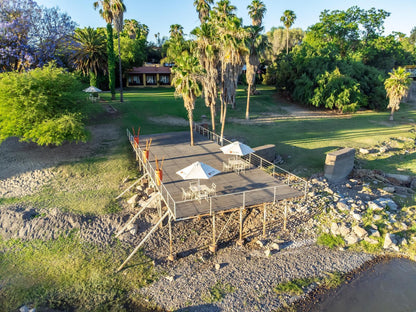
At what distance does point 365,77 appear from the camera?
5669 cm

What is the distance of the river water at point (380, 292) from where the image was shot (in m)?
14.5

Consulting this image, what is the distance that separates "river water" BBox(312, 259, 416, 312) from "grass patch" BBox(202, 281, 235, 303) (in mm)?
4202

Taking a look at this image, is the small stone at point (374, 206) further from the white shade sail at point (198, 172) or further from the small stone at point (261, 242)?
the white shade sail at point (198, 172)

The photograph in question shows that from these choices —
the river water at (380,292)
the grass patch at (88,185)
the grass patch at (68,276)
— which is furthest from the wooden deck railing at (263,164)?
the grass patch at (68,276)

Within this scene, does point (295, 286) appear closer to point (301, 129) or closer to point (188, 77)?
point (188, 77)

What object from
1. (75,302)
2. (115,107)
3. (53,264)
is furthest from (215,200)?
(115,107)

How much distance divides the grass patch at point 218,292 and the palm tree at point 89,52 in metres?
42.1

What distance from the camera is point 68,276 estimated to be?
53.5 ft

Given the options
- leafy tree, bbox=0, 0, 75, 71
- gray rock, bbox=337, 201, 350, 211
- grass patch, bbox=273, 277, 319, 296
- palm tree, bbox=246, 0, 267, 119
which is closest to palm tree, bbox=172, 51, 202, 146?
palm tree, bbox=246, 0, 267, 119

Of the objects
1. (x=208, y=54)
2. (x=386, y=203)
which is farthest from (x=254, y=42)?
(x=386, y=203)

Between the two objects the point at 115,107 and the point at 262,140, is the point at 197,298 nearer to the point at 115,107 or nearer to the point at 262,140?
the point at 262,140

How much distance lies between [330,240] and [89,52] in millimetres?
43794

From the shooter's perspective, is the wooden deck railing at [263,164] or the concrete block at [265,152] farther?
the concrete block at [265,152]

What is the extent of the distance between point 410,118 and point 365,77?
10994mm
